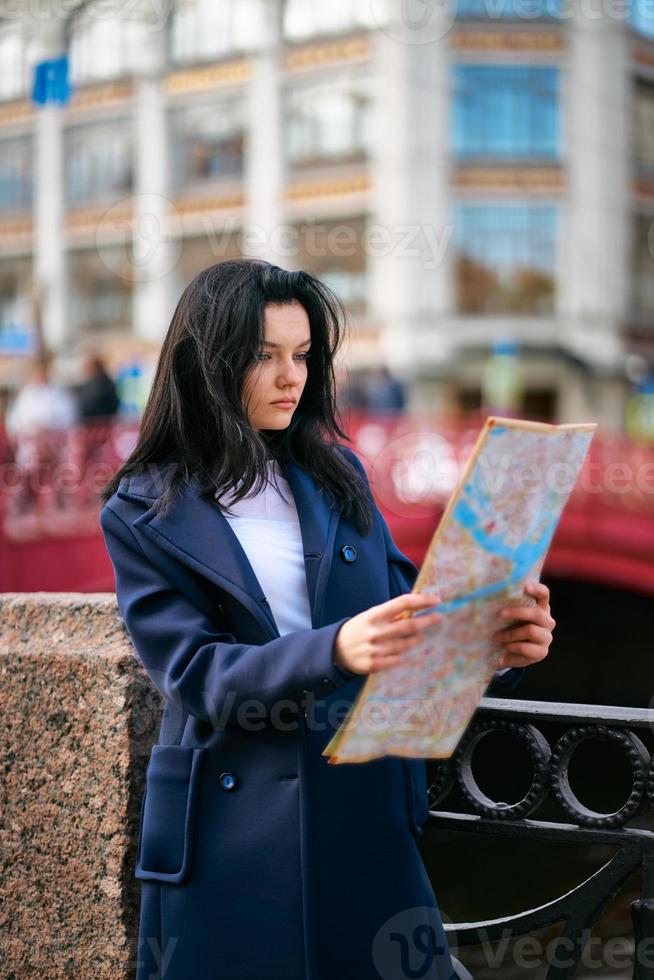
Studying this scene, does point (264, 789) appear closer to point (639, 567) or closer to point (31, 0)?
point (639, 567)

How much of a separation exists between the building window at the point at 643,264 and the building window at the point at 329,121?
6.53 metres

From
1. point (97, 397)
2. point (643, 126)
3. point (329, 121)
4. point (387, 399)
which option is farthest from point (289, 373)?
point (643, 126)

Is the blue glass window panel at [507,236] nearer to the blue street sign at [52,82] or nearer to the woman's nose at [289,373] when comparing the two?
the blue street sign at [52,82]

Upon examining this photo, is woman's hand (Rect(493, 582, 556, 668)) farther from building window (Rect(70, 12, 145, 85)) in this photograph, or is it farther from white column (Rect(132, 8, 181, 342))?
building window (Rect(70, 12, 145, 85))

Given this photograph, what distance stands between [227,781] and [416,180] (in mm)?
25236

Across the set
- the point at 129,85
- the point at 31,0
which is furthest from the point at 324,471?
the point at 129,85

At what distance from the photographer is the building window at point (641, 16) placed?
27.0 meters

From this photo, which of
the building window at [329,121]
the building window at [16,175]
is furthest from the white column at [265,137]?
the building window at [16,175]

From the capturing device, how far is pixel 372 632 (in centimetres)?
149

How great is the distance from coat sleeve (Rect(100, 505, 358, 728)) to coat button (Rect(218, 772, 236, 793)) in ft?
0.29

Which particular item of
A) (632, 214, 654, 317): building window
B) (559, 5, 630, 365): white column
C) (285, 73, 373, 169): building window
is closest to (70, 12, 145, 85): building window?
(285, 73, 373, 169): building window

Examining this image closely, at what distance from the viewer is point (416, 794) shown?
6.13ft

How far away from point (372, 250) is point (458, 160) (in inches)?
105

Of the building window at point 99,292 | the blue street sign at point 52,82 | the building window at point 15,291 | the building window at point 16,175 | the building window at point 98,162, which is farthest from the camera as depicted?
the building window at point 16,175
